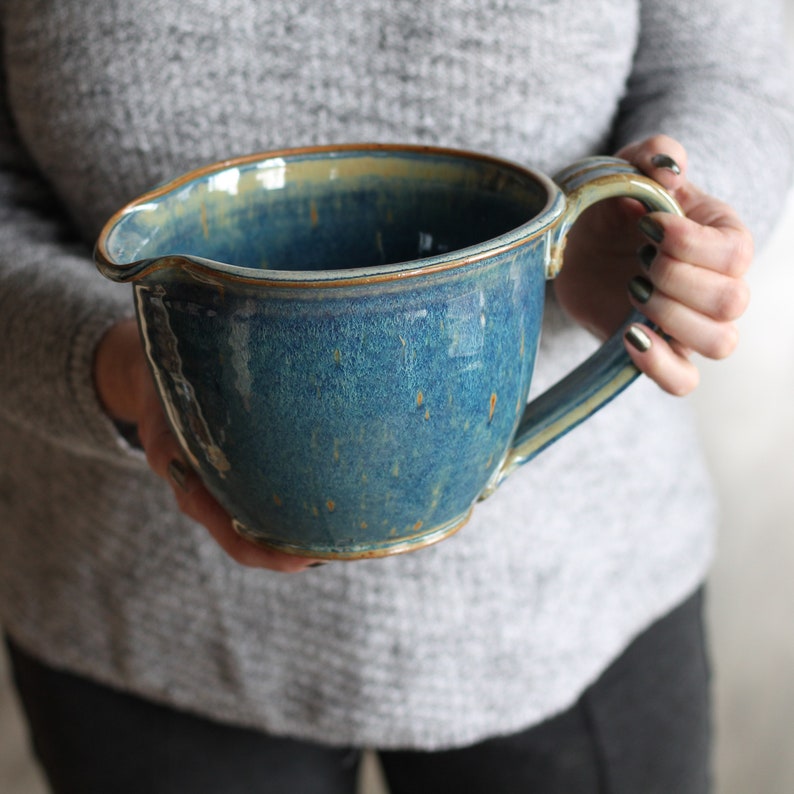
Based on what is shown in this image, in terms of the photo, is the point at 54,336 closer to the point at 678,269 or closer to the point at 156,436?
the point at 156,436

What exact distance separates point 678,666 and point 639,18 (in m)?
0.53

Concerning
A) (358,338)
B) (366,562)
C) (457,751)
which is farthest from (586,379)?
(457,751)

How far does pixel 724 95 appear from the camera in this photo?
1.94 feet

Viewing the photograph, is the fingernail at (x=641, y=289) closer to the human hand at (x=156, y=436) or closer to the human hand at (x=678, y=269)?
the human hand at (x=678, y=269)

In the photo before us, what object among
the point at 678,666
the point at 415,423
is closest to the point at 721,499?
the point at 678,666

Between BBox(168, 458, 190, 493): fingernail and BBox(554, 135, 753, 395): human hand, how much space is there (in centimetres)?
22

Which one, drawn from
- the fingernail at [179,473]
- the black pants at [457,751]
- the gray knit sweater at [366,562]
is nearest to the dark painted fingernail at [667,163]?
the gray knit sweater at [366,562]

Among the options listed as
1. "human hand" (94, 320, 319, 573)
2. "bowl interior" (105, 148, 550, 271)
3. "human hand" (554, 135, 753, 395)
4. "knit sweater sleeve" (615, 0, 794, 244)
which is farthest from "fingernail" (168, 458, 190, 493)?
"knit sweater sleeve" (615, 0, 794, 244)

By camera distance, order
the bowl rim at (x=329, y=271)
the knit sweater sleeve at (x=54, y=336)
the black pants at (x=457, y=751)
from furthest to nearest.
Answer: the black pants at (x=457, y=751) < the knit sweater sleeve at (x=54, y=336) < the bowl rim at (x=329, y=271)

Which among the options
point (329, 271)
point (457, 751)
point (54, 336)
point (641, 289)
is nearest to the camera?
point (329, 271)

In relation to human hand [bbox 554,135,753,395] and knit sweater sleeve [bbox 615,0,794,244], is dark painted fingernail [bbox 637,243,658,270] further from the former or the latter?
knit sweater sleeve [bbox 615,0,794,244]

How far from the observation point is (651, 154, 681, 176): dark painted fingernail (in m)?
0.40

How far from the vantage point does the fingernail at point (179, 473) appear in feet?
1.35

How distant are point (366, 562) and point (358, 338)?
342 mm
